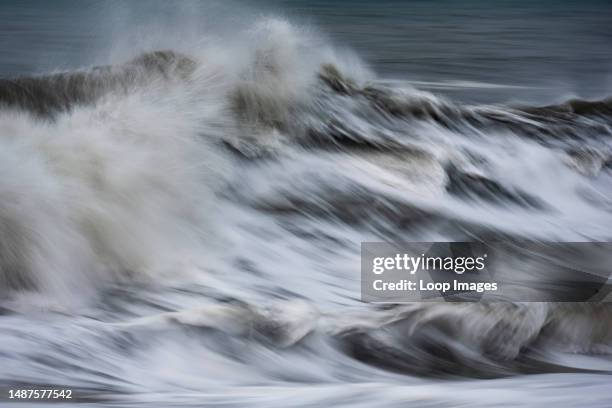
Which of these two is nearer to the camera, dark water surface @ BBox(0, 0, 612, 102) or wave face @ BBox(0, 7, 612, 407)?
wave face @ BBox(0, 7, 612, 407)

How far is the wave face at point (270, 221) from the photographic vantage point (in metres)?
1.86

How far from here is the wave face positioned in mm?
1861

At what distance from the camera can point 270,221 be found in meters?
2.26

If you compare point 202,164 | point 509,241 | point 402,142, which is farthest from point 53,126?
point 509,241

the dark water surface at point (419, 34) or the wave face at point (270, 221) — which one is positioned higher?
the dark water surface at point (419, 34)

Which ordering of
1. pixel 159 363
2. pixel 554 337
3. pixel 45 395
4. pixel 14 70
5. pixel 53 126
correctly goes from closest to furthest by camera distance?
pixel 45 395
pixel 159 363
pixel 554 337
pixel 53 126
pixel 14 70

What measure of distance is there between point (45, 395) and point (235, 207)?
2.32 feet

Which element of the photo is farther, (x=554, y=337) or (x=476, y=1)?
(x=476, y=1)

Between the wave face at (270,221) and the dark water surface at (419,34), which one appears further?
the dark water surface at (419,34)

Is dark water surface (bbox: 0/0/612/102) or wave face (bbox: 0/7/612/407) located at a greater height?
dark water surface (bbox: 0/0/612/102)

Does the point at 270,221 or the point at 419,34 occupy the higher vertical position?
the point at 419,34

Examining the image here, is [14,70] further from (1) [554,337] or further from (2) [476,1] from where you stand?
(1) [554,337]

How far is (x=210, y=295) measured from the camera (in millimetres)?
2061

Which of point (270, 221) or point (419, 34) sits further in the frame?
point (419, 34)
